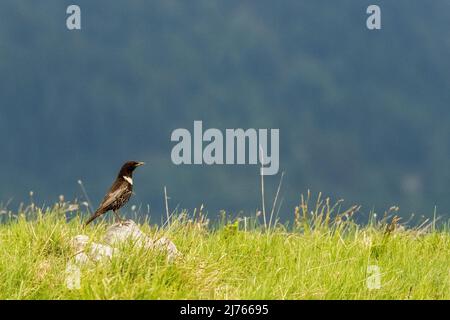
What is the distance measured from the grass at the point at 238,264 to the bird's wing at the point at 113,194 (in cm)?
39

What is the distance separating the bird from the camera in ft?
25.8

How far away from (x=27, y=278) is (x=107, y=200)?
4.28 feet

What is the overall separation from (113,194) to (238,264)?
5.18 feet

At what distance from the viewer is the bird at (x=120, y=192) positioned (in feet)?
25.8

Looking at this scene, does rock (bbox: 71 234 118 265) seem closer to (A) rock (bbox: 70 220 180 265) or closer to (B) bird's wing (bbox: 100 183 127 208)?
(A) rock (bbox: 70 220 180 265)

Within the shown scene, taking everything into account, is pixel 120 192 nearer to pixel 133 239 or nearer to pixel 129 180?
pixel 129 180

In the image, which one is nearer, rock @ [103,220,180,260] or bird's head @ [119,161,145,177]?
rock @ [103,220,180,260]

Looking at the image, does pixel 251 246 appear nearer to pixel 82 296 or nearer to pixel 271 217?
pixel 271 217

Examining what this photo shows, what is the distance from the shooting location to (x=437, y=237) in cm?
973

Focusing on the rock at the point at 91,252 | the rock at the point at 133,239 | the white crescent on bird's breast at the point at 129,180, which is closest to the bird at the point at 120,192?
the white crescent on bird's breast at the point at 129,180

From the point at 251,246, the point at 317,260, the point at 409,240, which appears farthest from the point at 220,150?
the point at 409,240

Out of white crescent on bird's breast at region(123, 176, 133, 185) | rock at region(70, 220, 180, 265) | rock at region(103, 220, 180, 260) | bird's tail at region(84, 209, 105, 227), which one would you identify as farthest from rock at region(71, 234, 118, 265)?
white crescent on bird's breast at region(123, 176, 133, 185)

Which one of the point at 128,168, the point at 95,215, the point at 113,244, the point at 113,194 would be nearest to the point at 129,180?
the point at 128,168

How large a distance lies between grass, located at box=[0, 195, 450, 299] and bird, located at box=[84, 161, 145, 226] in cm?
35
